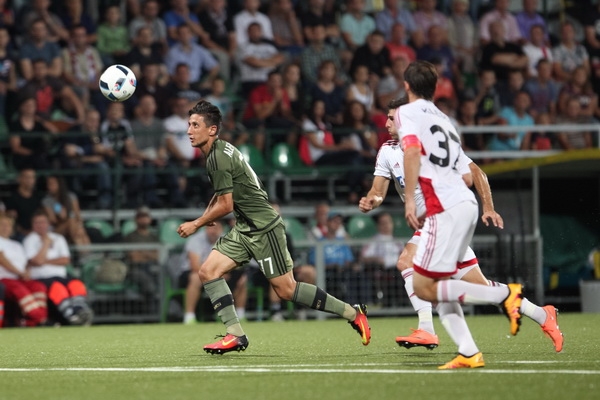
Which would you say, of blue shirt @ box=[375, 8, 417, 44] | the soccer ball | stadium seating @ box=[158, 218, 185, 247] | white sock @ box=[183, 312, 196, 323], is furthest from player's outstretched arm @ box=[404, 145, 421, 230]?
blue shirt @ box=[375, 8, 417, 44]

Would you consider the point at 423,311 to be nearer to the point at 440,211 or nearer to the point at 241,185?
the point at 241,185

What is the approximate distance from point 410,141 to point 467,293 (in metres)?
1.00

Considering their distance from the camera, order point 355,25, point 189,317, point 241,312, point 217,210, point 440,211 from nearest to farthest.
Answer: point 440,211, point 217,210, point 189,317, point 241,312, point 355,25

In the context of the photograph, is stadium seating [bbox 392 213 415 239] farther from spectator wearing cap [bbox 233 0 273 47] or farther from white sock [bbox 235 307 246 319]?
spectator wearing cap [bbox 233 0 273 47]

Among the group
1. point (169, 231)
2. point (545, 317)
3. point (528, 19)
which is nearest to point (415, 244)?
point (545, 317)

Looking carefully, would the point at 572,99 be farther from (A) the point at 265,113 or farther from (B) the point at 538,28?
(A) the point at 265,113

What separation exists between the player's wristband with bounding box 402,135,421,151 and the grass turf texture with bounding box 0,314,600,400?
1.38m

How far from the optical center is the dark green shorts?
9.53m

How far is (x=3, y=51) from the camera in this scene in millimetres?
18172

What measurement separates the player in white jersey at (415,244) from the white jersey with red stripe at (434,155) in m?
0.59

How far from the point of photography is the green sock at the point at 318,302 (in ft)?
31.6

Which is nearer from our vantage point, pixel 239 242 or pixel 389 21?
pixel 239 242

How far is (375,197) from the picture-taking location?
9.37 metres

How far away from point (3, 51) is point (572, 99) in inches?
367
